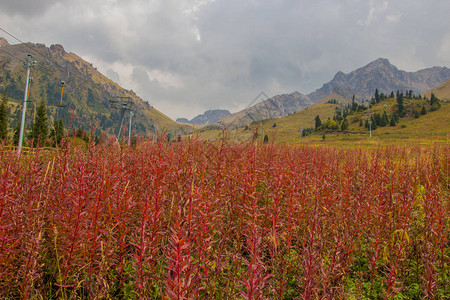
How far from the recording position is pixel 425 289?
2.36 meters

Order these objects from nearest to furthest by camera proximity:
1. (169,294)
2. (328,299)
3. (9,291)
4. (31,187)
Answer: (169,294) < (328,299) < (9,291) < (31,187)

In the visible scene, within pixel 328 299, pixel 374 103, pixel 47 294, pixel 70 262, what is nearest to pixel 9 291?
pixel 47 294

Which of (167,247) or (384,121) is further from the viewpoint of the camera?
(384,121)

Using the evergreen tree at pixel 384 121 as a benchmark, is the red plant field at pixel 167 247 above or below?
below

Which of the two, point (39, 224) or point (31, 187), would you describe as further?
point (31, 187)

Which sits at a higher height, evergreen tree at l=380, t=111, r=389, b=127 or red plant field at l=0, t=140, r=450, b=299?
evergreen tree at l=380, t=111, r=389, b=127

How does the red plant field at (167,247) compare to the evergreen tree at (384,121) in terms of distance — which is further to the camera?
the evergreen tree at (384,121)

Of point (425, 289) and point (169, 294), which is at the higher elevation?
point (169, 294)

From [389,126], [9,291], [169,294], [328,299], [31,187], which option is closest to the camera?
[169,294]

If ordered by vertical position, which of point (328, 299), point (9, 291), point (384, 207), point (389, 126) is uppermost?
point (389, 126)

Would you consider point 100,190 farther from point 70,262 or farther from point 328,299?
point 328,299

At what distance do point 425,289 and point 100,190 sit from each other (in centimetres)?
368

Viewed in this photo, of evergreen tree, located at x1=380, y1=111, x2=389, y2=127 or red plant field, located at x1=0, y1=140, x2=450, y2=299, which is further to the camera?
evergreen tree, located at x1=380, y1=111, x2=389, y2=127

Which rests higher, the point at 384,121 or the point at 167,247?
the point at 384,121
